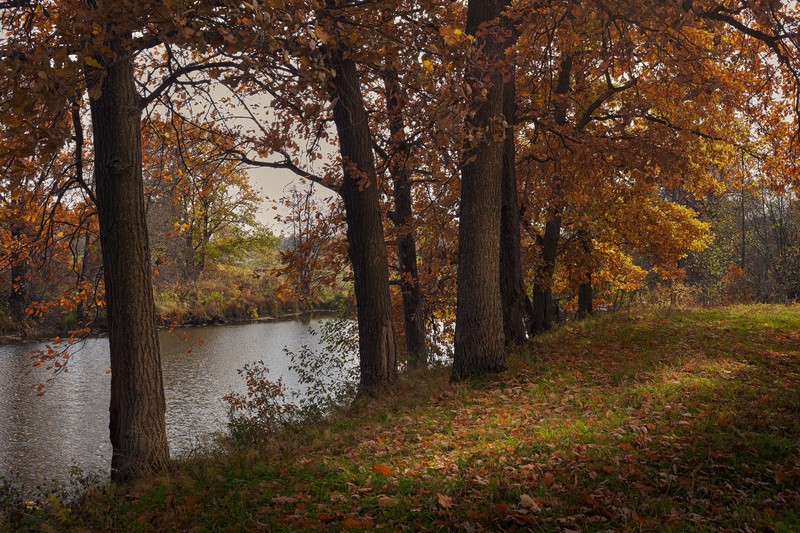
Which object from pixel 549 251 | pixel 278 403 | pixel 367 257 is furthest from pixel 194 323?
pixel 367 257

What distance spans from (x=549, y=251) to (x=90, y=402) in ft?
44.5

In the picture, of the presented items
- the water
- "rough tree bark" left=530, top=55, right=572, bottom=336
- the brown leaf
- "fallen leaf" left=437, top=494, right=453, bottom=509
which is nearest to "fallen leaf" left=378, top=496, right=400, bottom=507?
the brown leaf

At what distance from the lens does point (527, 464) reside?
5.68 meters

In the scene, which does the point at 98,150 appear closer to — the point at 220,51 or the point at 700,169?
the point at 220,51

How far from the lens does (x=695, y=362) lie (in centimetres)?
923

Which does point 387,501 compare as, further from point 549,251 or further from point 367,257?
point 549,251

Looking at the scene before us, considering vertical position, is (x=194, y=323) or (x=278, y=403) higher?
(x=194, y=323)

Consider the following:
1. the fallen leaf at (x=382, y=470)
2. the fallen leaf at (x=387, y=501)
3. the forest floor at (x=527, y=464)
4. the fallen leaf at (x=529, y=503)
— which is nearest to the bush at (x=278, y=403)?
the forest floor at (x=527, y=464)

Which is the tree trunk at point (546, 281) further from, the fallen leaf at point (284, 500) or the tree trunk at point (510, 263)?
the fallen leaf at point (284, 500)

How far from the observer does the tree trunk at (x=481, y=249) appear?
973cm

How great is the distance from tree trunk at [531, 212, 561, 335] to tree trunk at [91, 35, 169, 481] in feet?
36.4

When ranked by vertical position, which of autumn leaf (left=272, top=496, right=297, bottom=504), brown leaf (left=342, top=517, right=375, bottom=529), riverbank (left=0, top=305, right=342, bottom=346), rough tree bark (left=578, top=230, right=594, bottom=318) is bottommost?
brown leaf (left=342, top=517, right=375, bottom=529)

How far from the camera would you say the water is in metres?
12.1

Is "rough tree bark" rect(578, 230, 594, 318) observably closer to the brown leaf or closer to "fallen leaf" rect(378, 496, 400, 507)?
"fallen leaf" rect(378, 496, 400, 507)
